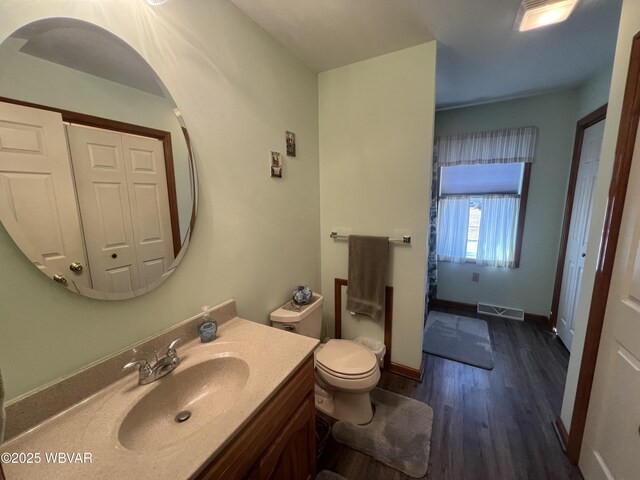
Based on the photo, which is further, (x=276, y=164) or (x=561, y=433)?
(x=276, y=164)

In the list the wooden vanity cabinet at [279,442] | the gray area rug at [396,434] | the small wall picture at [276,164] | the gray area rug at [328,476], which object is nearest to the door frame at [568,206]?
the gray area rug at [396,434]

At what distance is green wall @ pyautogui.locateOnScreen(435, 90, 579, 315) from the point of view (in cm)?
250

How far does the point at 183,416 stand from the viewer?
94cm

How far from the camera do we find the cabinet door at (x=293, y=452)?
87 cm

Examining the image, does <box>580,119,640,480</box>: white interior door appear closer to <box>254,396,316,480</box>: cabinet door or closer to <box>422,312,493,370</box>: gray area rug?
<box>422,312,493,370</box>: gray area rug

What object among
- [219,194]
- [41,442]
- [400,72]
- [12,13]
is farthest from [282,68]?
[41,442]

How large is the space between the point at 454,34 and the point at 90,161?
2.02 metres

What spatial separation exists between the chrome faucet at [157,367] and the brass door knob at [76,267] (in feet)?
1.17

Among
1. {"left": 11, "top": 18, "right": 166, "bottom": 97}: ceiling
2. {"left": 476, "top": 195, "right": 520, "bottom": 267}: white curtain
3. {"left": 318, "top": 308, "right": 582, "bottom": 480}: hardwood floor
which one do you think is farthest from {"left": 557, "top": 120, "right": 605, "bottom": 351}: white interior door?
{"left": 11, "top": 18, "right": 166, "bottom": 97}: ceiling

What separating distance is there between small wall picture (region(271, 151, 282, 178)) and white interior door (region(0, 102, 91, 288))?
38.4 inches

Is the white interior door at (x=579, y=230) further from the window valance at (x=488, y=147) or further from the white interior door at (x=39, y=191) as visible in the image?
the white interior door at (x=39, y=191)

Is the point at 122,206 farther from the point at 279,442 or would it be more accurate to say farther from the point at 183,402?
the point at 279,442

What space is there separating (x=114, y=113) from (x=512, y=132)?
10.8ft

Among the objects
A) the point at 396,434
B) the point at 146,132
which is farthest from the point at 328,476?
the point at 146,132
